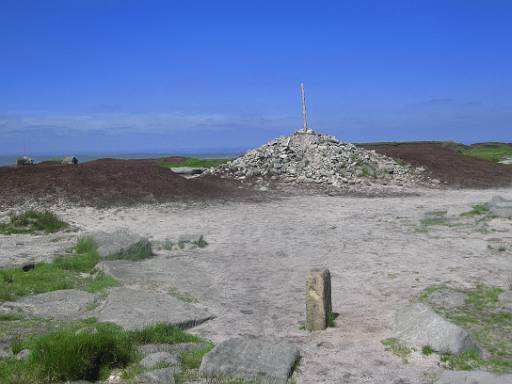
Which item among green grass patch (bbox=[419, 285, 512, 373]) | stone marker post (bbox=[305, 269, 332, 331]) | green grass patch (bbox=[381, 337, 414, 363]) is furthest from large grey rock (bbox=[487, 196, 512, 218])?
green grass patch (bbox=[381, 337, 414, 363])

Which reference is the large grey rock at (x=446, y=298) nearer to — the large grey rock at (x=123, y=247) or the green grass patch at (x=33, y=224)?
the large grey rock at (x=123, y=247)

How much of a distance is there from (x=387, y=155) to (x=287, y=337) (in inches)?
979

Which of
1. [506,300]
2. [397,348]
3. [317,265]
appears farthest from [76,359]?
[317,265]

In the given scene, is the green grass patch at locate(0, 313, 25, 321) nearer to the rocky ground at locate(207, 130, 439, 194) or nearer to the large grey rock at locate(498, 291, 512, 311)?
the large grey rock at locate(498, 291, 512, 311)

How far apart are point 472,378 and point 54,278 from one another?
721cm

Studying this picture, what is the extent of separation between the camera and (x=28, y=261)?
11.1 m

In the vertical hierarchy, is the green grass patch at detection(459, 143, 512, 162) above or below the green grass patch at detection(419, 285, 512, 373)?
above

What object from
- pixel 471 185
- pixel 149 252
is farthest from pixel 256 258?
pixel 471 185

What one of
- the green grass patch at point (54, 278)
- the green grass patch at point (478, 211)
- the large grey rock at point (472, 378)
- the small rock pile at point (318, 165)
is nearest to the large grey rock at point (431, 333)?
the large grey rock at point (472, 378)

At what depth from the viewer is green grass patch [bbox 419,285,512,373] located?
19.5 feet

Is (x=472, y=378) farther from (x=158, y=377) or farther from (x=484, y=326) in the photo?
(x=158, y=377)

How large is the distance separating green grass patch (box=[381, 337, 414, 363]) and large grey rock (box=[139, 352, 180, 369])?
2.52 m

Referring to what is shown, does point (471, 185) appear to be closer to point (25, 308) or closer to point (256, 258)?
point (256, 258)

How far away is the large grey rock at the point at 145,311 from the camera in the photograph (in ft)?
24.1
